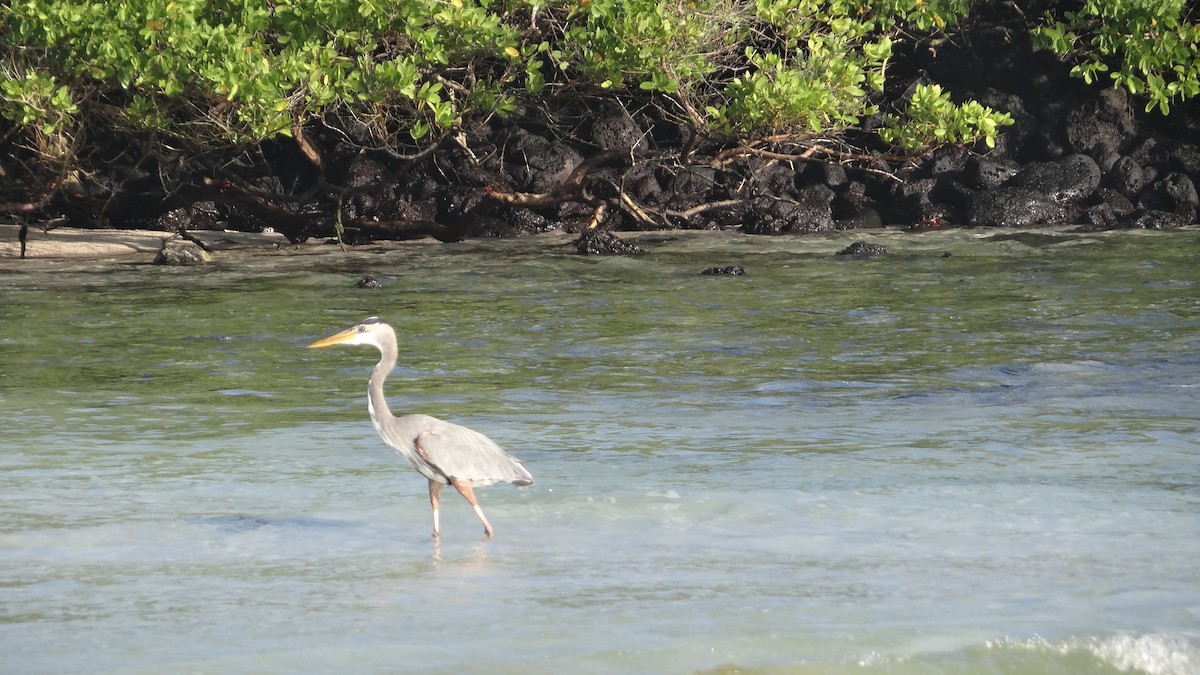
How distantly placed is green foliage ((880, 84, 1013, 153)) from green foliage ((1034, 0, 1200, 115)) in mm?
2030

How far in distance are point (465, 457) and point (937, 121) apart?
12.6 m

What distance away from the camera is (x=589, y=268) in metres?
16.4

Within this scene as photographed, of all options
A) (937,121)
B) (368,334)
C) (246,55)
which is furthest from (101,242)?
(368,334)

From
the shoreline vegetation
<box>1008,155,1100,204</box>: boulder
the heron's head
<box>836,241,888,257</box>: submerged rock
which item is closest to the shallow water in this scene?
the heron's head

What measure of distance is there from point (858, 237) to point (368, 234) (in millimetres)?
6402

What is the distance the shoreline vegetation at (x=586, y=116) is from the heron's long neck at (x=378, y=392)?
9.10 m

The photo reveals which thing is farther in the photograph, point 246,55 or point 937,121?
point 937,121

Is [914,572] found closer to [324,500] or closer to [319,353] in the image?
[324,500]

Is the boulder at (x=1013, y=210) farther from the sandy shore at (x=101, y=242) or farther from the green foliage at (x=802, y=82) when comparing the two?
the sandy shore at (x=101, y=242)

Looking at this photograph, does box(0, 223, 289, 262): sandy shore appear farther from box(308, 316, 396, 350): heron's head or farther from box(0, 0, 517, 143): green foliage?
box(308, 316, 396, 350): heron's head

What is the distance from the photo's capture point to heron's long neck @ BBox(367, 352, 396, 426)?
608 centimetres

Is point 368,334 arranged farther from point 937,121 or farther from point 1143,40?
point 1143,40

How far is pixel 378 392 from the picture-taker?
20.4ft

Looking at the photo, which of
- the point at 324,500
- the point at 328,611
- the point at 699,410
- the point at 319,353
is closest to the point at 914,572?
the point at 328,611
